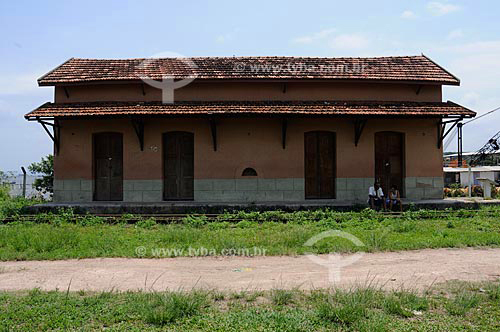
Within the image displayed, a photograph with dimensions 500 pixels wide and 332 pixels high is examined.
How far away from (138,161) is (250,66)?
545cm

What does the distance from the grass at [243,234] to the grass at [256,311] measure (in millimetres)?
2687

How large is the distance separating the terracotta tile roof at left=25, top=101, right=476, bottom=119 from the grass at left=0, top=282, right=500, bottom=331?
8.47m

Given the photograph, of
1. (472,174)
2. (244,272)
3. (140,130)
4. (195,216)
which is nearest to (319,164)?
(195,216)

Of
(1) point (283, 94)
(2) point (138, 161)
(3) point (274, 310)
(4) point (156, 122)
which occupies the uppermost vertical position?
(1) point (283, 94)

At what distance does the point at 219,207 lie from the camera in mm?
12703

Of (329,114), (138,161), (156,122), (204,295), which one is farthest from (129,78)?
(204,295)

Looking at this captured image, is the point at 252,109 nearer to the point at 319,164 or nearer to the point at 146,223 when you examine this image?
the point at 319,164

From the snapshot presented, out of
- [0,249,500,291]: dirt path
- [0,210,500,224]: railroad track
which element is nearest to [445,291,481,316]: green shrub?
[0,249,500,291]: dirt path

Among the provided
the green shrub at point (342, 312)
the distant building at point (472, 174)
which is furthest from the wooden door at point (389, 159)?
the distant building at point (472, 174)

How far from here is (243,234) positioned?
388 inches

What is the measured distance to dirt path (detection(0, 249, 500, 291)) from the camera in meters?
5.99

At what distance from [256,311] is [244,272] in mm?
2008

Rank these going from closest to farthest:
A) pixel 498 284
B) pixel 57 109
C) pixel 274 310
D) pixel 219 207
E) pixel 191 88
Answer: pixel 274 310 → pixel 498 284 → pixel 219 207 → pixel 57 109 → pixel 191 88

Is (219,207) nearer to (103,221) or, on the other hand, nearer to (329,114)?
(103,221)
